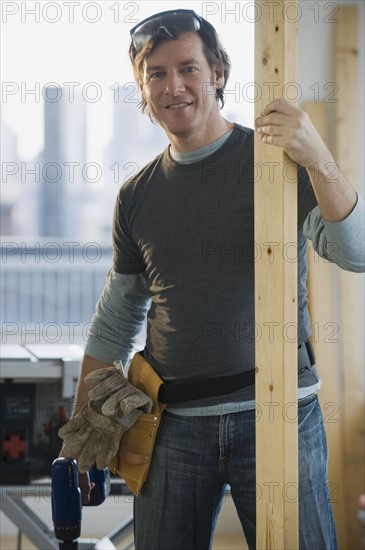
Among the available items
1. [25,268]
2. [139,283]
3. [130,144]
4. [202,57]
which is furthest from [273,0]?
[25,268]

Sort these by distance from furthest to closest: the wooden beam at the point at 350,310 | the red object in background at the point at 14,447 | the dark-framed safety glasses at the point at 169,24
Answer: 1. the wooden beam at the point at 350,310
2. the red object in background at the point at 14,447
3. the dark-framed safety glasses at the point at 169,24

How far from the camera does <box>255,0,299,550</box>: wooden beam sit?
1.26 meters

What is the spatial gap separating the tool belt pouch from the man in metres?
0.02

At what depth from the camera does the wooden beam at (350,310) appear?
3.19 m

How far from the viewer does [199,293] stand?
157 centimetres

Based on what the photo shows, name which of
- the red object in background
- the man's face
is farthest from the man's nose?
the red object in background

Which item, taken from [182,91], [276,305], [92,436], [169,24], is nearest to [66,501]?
[92,436]

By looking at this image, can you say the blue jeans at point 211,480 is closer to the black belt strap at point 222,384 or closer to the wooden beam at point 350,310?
the black belt strap at point 222,384

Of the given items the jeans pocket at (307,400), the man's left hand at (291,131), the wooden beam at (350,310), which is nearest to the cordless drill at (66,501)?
the jeans pocket at (307,400)

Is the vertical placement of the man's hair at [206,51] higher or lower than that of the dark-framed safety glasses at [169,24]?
lower

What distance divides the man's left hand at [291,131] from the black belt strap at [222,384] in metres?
0.42

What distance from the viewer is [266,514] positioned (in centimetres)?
133

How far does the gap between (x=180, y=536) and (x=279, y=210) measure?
678 mm

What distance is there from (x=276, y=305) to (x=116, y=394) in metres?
0.53
